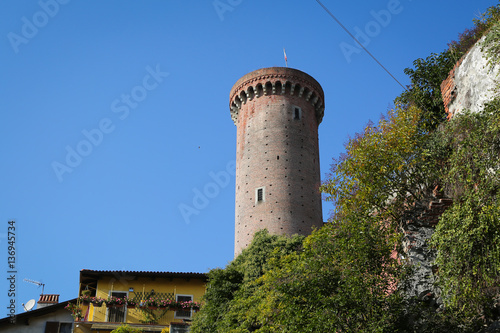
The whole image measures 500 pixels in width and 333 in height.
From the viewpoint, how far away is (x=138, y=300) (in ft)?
74.9

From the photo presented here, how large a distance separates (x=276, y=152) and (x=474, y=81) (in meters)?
14.4

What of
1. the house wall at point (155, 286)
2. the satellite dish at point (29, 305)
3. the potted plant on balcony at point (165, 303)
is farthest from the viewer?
the satellite dish at point (29, 305)

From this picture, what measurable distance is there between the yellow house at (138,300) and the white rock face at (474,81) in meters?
12.3

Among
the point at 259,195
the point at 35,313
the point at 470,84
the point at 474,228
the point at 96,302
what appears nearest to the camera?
the point at 474,228

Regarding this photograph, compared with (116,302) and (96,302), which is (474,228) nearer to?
(116,302)

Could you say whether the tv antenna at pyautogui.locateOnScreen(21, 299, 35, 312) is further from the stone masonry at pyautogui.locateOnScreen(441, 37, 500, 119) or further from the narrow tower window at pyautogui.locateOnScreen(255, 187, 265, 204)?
the stone masonry at pyautogui.locateOnScreen(441, 37, 500, 119)

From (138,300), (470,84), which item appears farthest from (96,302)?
(470,84)

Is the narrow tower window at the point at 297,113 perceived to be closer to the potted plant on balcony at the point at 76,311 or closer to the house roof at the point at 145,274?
the house roof at the point at 145,274

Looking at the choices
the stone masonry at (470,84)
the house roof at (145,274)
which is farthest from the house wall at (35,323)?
the stone masonry at (470,84)

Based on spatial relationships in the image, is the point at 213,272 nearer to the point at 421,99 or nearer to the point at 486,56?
the point at 421,99

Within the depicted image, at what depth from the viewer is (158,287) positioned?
23.6 m

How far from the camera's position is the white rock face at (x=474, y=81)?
42.0 feet

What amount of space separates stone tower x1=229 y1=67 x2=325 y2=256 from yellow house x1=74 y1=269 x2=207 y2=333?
3781 millimetres

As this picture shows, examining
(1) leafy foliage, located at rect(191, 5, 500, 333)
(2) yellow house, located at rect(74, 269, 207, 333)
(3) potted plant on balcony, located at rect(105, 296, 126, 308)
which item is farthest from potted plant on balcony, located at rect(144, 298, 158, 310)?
(1) leafy foliage, located at rect(191, 5, 500, 333)
